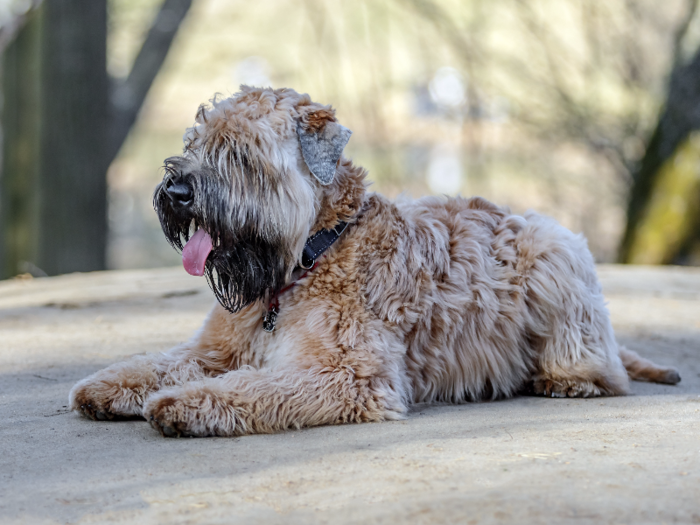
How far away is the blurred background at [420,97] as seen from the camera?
1094 cm

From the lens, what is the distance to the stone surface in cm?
265

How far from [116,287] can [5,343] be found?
2498mm

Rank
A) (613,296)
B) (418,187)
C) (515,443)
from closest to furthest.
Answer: (515,443)
(613,296)
(418,187)

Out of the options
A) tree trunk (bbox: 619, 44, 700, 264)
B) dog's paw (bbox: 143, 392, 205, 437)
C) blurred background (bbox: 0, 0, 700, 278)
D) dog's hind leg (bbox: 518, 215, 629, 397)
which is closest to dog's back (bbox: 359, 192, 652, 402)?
dog's hind leg (bbox: 518, 215, 629, 397)

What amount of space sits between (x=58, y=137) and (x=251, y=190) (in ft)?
24.9

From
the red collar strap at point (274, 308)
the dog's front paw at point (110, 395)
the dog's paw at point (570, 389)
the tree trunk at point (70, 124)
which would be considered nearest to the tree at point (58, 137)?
the tree trunk at point (70, 124)

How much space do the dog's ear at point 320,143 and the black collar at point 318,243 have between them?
284 millimetres

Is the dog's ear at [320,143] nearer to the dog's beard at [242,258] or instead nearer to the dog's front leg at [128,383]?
the dog's beard at [242,258]

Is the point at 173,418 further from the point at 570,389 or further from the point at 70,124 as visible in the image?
the point at 70,124

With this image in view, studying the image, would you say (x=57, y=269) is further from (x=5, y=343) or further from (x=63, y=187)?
(x=5, y=343)

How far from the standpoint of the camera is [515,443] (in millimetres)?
3504

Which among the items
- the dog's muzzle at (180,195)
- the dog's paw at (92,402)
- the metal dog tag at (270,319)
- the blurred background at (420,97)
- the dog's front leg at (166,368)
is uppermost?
the blurred background at (420,97)

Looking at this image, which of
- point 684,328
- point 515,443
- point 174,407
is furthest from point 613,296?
point 174,407

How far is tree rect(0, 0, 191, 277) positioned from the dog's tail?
8.09 metres
